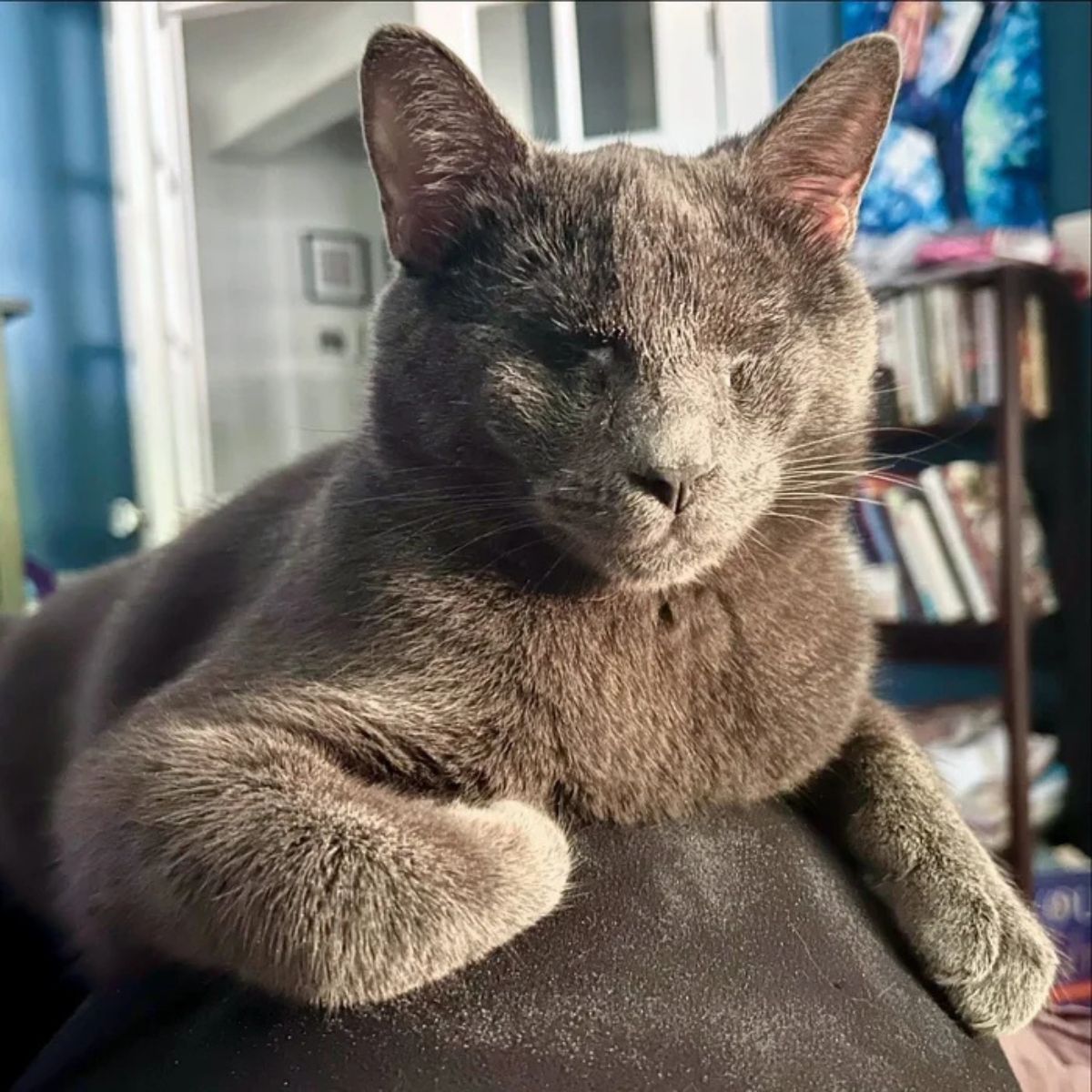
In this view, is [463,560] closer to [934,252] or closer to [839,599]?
[839,599]

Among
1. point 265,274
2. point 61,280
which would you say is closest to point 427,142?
point 61,280

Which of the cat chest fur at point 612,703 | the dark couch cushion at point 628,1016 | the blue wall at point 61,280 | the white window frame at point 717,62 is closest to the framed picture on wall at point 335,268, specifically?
the blue wall at point 61,280

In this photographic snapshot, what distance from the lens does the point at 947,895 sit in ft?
2.22

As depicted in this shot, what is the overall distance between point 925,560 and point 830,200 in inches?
47.3

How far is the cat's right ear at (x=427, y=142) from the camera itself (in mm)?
695

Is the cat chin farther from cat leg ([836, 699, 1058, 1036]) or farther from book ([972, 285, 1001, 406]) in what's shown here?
book ([972, 285, 1001, 406])

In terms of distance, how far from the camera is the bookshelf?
1.62 metres

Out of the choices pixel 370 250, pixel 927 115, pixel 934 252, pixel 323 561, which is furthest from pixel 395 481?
pixel 370 250

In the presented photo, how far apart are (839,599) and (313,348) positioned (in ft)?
9.40

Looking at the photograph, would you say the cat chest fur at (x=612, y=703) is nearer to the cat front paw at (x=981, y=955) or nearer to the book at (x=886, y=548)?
the cat front paw at (x=981, y=955)

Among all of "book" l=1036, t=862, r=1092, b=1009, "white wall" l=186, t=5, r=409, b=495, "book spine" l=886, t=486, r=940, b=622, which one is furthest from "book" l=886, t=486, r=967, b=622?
"white wall" l=186, t=5, r=409, b=495

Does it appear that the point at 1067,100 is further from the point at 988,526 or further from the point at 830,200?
the point at 830,200

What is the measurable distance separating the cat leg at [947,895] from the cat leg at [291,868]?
0.24 metres

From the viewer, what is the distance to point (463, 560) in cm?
69
